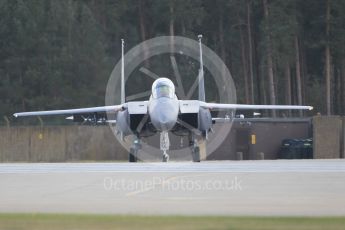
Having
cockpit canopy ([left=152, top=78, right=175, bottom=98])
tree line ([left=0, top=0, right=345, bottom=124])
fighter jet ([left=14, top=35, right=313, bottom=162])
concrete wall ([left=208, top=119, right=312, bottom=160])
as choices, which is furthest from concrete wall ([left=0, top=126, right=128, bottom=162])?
tree line ([left=0, top=0, right=345, bottom=124])

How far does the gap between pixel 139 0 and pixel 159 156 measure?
32806 millimetres

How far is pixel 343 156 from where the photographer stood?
39.5m

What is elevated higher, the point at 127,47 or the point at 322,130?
the point at 127,47

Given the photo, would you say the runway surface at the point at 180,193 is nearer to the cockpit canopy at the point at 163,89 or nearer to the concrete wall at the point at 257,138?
the cockpit canopy at the point at 163,89

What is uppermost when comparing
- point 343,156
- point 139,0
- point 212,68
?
point 139,0

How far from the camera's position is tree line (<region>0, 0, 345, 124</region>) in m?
65.9

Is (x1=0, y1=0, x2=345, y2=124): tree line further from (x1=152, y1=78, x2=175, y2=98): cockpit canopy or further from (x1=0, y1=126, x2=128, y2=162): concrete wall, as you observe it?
(x1=152, y1=78, x2=175, y2=98): cockpit canopy

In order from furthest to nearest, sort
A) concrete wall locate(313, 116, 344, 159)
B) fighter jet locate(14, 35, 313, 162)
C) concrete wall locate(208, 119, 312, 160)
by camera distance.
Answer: concrete wall locate(208, 119, 312, 160)
concrete wall locate(313, 116, 344, 159)
fighter jet locate(14, 35, 313, 162)

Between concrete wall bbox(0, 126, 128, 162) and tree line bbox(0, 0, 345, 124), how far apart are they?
68.2 ft

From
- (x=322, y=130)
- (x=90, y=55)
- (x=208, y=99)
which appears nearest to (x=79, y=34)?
(x=90, y=55)

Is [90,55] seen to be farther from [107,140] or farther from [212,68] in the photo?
[107,140]

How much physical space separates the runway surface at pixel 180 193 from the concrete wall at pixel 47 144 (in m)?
25.7

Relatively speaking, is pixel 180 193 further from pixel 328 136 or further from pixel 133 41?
pixel 133 41

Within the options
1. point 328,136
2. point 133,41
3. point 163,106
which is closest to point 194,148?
point 163,106
